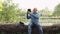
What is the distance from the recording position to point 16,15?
58.1ft

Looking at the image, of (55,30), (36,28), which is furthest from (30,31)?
(55,30)

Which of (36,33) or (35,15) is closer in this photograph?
(35,15)

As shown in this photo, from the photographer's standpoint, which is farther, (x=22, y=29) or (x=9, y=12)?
(x=9, y=12)

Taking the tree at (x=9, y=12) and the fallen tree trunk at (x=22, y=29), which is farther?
the tree at (x=9, y=12)

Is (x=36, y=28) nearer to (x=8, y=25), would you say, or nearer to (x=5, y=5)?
(x=8, y=25)

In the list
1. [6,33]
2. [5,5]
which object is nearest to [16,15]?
[5,5]

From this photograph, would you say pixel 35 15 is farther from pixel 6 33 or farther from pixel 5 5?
pixel 5 5

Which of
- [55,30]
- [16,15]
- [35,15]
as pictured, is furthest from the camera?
[16,15]

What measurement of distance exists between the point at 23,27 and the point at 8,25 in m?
0.76

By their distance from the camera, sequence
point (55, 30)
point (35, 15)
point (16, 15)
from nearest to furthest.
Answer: point (35, 15) < point (55, 30) < point (16, 15)

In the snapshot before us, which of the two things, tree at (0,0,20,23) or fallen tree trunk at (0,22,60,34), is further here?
tree at (0,0,20,23)

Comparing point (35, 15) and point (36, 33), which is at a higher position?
point (35, 15)

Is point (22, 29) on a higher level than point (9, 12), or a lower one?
lower

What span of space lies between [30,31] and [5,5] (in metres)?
8.80
